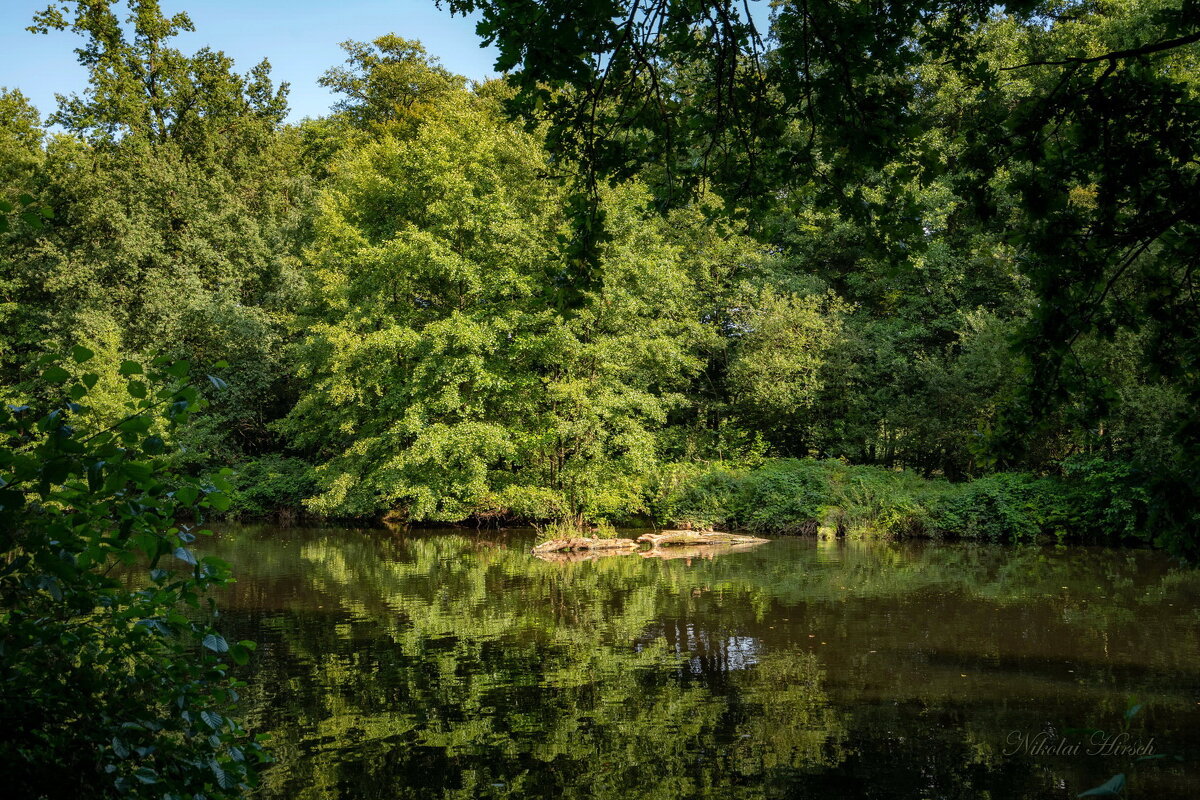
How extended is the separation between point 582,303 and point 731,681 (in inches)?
209

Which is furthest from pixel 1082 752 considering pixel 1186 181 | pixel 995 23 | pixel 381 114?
pixel 381 114

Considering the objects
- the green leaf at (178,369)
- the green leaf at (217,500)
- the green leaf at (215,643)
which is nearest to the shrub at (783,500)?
the green leaf at (215,643)

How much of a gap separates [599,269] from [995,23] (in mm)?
26991

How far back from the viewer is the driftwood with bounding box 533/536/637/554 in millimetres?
19031

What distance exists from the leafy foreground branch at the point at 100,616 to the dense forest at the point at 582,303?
0.02 meters

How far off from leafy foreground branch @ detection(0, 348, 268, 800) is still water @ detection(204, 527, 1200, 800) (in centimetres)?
300

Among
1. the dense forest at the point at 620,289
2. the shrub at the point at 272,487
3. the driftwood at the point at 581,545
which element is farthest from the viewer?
the shrub at the point at 272,487

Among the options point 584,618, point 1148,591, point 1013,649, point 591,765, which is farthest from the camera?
point 1148,591

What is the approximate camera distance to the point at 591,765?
21.0ft

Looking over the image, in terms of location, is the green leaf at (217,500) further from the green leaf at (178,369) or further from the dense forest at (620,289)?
the dense forest at (620,289)

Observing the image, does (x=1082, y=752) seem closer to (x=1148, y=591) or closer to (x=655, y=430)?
(x=1148, y=591)

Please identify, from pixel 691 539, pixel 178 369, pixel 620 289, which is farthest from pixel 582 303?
pixel 620 289

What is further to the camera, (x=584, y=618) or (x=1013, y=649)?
(x=584, y=618)

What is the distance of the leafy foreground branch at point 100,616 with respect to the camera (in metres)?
2.56
